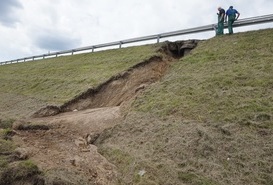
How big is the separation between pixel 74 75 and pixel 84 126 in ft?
27.1

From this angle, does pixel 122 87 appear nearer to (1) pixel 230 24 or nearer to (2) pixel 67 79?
(2) pixel 67 79

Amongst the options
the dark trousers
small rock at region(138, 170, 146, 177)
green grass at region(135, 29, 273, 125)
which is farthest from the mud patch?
small rock at region(138, 170, 146, 177)

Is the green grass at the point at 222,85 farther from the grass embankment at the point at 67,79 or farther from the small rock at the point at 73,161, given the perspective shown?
the grass embankment at the point at 67,79

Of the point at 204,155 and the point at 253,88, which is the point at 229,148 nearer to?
the point at 204,155

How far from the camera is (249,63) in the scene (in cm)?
1173

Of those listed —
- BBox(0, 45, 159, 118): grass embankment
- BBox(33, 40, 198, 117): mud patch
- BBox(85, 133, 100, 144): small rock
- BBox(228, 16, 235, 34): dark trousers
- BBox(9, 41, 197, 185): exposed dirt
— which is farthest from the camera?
BBox(0, 45, 159, 118): grass embankment

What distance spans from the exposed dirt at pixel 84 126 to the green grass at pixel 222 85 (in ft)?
5.30

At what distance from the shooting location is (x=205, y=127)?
347 inches

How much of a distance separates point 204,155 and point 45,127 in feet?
21.5

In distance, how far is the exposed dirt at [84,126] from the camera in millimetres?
7910

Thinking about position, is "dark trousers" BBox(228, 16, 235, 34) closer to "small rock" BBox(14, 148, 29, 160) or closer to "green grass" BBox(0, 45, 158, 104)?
"green grass" BBox(0, 45, 158, 104)

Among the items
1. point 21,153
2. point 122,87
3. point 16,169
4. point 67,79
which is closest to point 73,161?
point 21,153

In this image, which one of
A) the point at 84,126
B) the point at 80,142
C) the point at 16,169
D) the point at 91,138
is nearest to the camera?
the point at 16,169

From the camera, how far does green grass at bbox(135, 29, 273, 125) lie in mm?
9180
